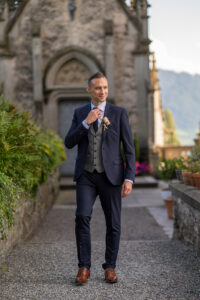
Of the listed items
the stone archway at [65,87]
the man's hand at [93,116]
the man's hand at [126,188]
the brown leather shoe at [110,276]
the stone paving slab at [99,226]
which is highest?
the stone archway at [65,87]

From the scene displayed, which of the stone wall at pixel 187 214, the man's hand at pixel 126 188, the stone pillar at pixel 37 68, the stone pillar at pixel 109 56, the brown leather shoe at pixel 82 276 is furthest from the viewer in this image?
the stone pillar at pixel 37 68

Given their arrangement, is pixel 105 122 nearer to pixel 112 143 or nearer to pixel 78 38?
pixel 112 143

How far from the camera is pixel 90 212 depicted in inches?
132

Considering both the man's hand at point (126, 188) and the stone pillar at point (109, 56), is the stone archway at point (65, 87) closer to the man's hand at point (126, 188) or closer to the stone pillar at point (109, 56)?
the stone pillar at point (109, 56)

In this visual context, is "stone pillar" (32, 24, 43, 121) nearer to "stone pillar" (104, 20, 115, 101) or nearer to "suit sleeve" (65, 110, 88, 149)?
"stone pillar" (104, 20, 115, 101)

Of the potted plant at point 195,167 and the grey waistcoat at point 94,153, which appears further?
the potted plant at point 195,167

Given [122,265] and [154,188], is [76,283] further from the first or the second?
[154,188]

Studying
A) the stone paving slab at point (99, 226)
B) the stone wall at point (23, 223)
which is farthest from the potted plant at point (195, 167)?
the stone wall at point (23, 223)

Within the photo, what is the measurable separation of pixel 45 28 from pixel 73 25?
1052 mm

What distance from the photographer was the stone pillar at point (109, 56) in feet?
44.5

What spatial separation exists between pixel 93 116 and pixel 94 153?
13.4 inches

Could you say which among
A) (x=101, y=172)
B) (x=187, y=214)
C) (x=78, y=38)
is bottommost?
(x=187, y=214)

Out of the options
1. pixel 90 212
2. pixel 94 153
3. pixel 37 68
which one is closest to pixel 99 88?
pixel 94 153

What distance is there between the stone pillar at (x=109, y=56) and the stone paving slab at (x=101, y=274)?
9.53 meters
